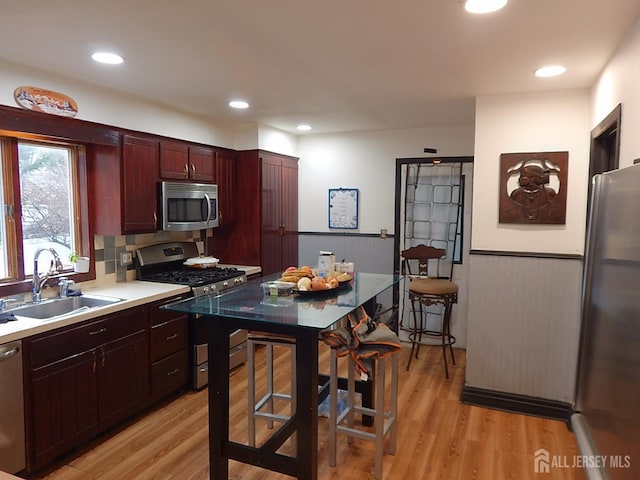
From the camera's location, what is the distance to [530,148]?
3113 mm

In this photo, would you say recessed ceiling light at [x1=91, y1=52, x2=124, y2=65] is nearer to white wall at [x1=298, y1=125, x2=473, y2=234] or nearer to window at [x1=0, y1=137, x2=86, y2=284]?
window at [x1=0, y1=137, x2=86, y2=284]

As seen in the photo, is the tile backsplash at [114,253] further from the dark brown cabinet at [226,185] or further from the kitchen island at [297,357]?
the kitchen island at [297,357]

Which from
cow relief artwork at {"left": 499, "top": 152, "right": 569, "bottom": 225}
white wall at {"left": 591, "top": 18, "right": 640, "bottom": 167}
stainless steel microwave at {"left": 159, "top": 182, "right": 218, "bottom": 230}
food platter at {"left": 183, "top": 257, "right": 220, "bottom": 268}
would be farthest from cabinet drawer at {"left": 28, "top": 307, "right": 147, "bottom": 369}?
white wall at {"left": 591, "top": 18, "right": 640, "bottom": 167}

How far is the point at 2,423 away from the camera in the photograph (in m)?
2.19

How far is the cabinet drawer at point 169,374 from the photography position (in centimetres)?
316

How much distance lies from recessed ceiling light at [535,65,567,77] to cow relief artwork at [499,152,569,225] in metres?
0.59

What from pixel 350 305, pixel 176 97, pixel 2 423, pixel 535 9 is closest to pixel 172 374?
pixel 2 423

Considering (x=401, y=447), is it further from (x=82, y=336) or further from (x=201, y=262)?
(x=201, y=262)

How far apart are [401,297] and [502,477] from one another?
251 centimetres

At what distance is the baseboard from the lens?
10.3ft

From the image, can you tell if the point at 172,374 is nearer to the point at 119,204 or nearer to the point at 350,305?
the point at 119,204

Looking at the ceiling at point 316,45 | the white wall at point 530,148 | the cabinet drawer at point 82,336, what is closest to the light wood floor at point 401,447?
the cabinet drawer at point 82,336

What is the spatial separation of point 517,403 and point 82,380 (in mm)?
2962

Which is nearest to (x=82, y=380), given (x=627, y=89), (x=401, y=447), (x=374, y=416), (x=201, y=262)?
(x=201, y=262)
